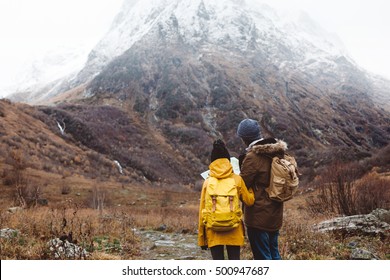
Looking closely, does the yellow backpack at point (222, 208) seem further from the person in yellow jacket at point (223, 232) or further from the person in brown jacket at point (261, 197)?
the person in brown jacket at point (261, 197)

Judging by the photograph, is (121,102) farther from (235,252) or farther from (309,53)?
(309,53)

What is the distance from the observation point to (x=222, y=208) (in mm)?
4258

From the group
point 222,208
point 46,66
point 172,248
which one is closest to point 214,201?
point 222,208

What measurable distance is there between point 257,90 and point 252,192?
68316 mm

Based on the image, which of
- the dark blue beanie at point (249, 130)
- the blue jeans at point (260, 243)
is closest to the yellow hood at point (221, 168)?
the dark blue beanie at point (249, 130)

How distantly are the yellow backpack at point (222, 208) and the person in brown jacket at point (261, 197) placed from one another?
13.0 inches

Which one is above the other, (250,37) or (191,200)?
(250,37)

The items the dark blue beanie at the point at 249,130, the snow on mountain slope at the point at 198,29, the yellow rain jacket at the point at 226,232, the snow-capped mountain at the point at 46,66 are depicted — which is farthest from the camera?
the snow-capped mountain at the point at 46,66

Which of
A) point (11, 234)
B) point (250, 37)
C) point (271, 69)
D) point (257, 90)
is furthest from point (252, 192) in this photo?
point (250, 37)

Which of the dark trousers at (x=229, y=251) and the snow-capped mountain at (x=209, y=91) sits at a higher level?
the snow-capped mountain at (x=209, y=91)

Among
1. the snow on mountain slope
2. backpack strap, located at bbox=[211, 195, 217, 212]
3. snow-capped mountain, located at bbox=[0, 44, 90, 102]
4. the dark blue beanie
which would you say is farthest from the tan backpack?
snow-capped mountain, located at bbox=[0, 44, 90, 102]

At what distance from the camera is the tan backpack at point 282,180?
175 inches

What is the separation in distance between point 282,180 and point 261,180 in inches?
11.5
